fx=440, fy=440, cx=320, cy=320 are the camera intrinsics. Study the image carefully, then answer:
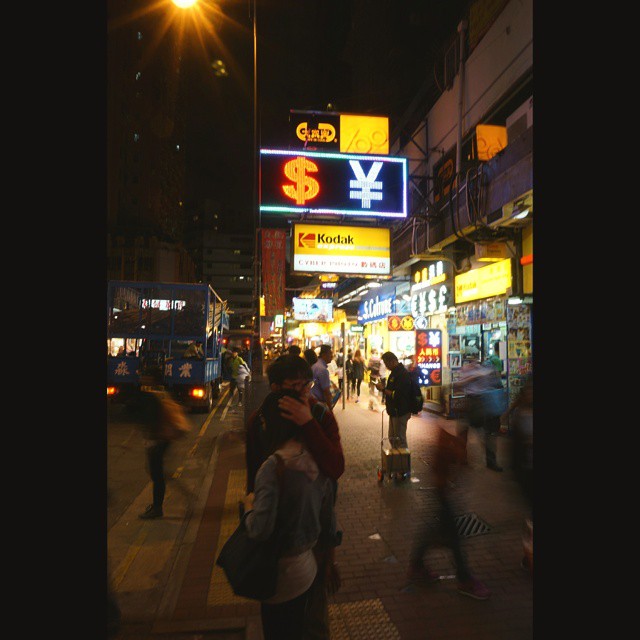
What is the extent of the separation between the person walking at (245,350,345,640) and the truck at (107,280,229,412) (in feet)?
36.7

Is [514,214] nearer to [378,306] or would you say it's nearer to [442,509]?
[442,509]

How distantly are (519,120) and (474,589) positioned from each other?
33.9 ft

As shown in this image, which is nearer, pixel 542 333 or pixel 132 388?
pixel 542 333

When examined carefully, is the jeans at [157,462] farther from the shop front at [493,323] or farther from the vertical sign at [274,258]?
the vertical sign at [274,258]

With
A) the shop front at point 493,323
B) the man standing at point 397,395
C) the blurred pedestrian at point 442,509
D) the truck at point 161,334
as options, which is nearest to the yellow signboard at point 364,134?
the shop front at point 493,323

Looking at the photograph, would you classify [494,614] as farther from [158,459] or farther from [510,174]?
[510,174]

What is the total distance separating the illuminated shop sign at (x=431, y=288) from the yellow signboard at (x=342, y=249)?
2.40 meters

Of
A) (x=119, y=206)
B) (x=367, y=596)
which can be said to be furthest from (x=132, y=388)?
(x=119, y=206)

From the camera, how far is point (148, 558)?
4738mm

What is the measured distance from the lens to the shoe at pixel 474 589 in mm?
3826

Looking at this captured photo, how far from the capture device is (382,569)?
441 cm

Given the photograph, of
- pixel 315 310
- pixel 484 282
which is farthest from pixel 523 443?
pixel 315 310

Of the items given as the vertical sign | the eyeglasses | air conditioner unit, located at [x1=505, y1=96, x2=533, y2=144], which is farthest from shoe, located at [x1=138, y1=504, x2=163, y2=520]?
the vertical sign

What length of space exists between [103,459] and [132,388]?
528 inches
